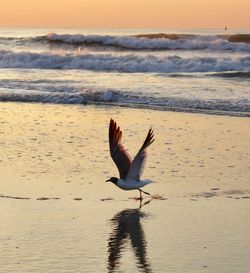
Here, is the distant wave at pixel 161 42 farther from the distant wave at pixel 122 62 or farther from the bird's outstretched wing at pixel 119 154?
the bird's outstretched wing at pixel 119 154

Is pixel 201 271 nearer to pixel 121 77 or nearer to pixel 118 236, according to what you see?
pixel 118 236

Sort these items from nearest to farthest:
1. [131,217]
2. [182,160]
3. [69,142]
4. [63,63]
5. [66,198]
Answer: [131,217] → [66,198] → [182,160] → [69,142] → [63,63]

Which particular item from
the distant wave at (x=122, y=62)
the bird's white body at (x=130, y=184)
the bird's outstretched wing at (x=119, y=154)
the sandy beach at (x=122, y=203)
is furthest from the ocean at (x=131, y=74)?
the bird's white body at (x=130, y=184)

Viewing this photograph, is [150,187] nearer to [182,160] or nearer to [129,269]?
[182,160]

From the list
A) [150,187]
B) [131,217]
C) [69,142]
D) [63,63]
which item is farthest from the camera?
[63,63]

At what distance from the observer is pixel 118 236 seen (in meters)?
6.29

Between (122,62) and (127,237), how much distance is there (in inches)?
847

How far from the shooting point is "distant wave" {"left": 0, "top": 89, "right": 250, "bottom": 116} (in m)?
14.0

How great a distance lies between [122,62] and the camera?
90.4ft

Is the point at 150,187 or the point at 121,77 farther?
the point at 121,77

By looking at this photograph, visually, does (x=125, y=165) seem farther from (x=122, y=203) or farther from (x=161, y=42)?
(x=161, y=42)

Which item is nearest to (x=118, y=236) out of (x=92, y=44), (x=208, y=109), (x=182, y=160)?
(x=182, y=160)

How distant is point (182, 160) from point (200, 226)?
2705 mm

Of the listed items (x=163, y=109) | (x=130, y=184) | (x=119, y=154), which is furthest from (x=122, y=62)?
(x=130, y=184)
